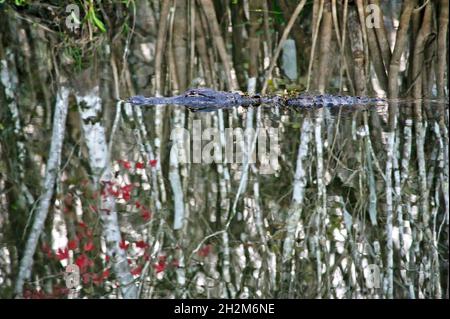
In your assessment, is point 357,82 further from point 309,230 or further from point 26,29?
point 26,29

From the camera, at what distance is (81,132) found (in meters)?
2.50

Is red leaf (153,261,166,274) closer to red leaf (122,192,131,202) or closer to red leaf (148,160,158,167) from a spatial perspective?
red leaf (122,192,131,202)

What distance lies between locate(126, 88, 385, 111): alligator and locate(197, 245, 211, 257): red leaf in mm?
609

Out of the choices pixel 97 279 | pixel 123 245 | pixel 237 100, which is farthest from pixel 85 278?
pixel 237 100

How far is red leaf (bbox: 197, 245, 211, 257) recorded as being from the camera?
2.15 m

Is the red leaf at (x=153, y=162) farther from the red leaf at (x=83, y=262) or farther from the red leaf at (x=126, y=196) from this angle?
the red leaf at (x=83, y=262)

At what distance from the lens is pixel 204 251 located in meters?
2.16

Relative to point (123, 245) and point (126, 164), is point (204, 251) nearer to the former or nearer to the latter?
point (123, 245)

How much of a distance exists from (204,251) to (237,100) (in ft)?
2.25

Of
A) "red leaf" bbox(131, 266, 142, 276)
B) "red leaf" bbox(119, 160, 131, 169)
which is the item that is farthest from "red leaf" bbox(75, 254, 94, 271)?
"red leaf" bbox(119, 160, 131, 169)

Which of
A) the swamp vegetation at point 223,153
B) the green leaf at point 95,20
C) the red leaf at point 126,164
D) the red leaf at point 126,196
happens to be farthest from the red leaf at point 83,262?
the green leaf at point 95,20

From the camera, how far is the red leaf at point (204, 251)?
2152mm
